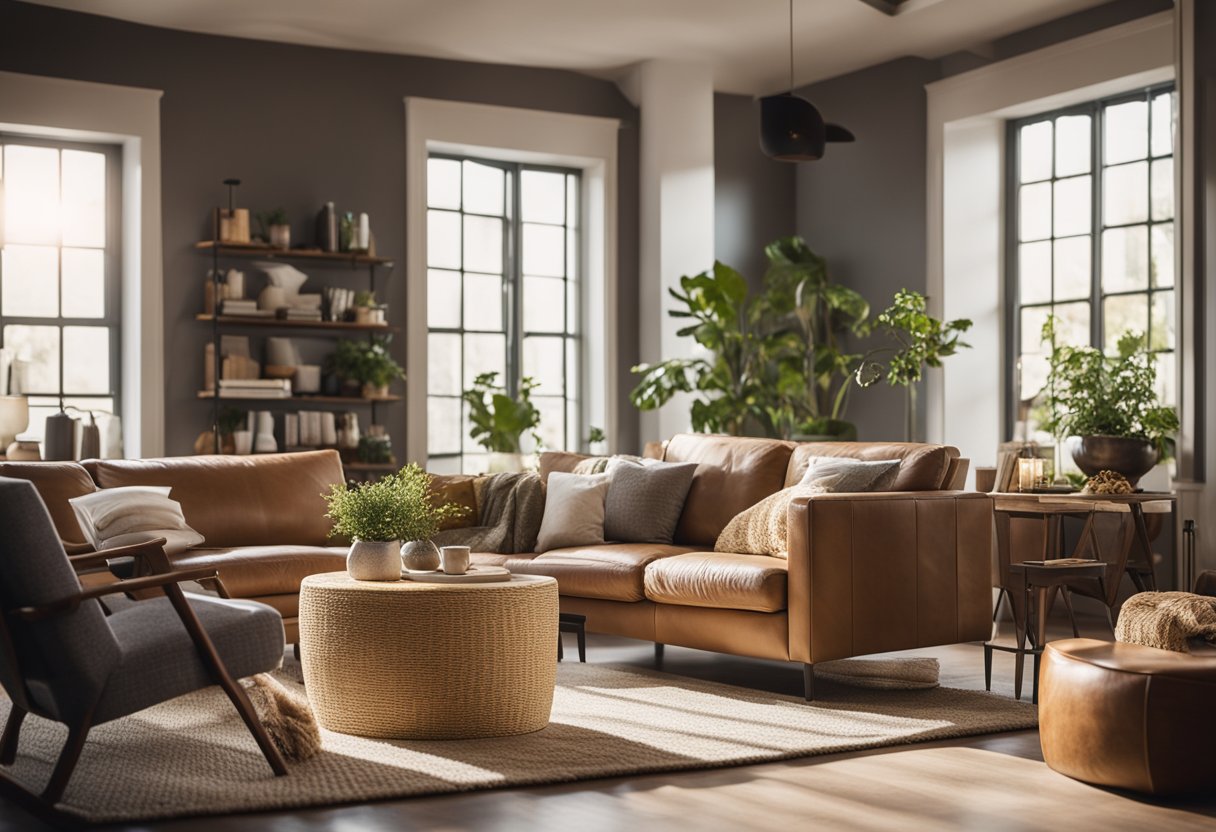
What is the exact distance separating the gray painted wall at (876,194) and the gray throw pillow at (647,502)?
→ 8.89 ft

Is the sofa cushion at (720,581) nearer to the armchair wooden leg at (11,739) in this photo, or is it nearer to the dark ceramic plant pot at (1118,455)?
the dark ceramic plant pot at (1118,455)

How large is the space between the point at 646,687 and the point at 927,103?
4.56 m

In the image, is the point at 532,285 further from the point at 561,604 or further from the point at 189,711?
the point at 189,711

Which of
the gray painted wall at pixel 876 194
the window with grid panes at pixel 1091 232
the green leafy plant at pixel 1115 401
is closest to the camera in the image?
the green leafy plant at pixel 1115 401

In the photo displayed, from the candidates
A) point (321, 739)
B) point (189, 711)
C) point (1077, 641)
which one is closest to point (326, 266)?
point (189, 711)

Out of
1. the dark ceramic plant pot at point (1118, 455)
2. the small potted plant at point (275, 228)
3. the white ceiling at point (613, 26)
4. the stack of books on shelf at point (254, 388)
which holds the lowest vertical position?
the dark ceramic plant pot at point (1118, 455)

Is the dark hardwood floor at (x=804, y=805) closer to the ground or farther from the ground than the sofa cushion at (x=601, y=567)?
closer to the ground

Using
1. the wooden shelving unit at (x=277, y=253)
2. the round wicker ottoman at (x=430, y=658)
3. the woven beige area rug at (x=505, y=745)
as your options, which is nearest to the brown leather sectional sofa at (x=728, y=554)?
the woven beige area rug at (x=505, y=745)

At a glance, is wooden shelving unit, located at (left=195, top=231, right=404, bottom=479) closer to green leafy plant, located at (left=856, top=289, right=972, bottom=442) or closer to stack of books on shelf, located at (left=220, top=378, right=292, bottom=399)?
stack of books on shelf, located at (left=220, top=378, right=292, bottom=399)

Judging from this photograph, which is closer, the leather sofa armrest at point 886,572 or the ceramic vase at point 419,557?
the ceramic vase at point 419,557

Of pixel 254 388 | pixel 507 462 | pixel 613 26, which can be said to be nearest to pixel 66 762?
pixel 254 388

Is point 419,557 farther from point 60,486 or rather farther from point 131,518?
point 60,486

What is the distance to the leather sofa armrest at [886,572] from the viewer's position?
4648 millimetres

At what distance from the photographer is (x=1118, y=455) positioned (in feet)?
19.2
